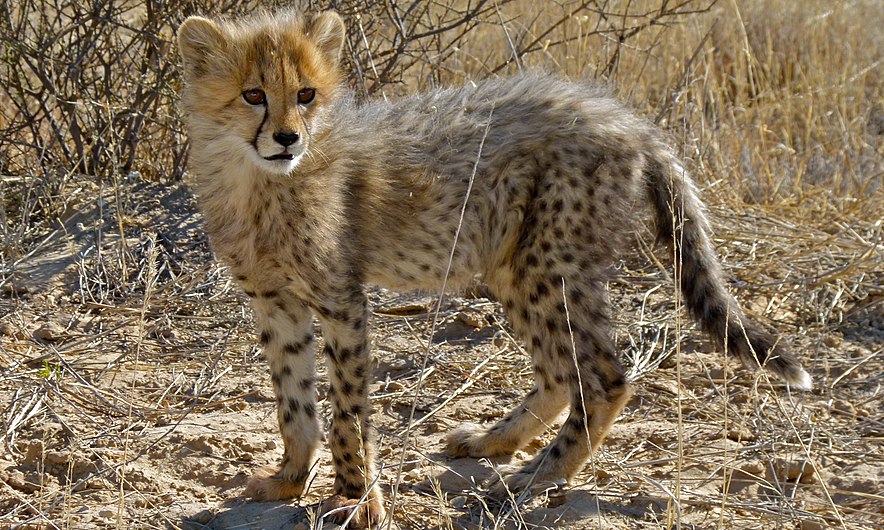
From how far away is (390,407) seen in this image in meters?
4.32

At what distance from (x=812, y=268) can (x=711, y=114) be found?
1.87m

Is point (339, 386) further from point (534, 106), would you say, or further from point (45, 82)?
point (45, 82)

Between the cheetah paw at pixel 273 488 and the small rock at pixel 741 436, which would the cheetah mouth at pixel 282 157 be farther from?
the small rock at pixel 741 436

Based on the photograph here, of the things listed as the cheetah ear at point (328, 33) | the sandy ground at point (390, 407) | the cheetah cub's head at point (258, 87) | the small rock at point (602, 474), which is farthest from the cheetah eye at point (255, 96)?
the small rock at point (602, 474)

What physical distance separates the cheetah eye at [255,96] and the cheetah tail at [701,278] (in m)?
1.41

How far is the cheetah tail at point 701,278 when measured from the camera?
11.7 ft

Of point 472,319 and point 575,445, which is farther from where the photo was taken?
point 472,319

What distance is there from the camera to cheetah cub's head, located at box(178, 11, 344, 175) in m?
3.26

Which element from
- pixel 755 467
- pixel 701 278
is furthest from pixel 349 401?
pixel 755 467

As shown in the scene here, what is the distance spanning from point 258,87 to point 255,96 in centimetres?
3

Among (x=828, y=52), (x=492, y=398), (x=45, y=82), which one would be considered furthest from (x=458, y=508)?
(x=828, y=52)

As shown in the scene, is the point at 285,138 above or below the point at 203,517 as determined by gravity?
above

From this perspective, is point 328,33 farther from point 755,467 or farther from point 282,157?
point 755,467

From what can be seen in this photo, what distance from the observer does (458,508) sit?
353 centimetres
